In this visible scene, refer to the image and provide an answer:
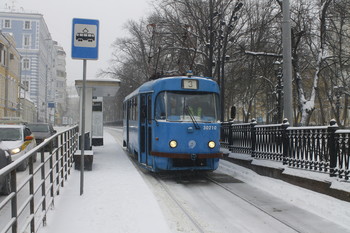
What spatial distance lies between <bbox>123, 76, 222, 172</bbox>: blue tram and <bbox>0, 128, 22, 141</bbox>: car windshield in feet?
16.3

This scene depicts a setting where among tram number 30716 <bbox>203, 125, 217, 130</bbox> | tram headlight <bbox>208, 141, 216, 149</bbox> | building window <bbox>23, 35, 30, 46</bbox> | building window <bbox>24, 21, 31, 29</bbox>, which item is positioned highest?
building window <bbox>24, 21, 31, 29</bbox>

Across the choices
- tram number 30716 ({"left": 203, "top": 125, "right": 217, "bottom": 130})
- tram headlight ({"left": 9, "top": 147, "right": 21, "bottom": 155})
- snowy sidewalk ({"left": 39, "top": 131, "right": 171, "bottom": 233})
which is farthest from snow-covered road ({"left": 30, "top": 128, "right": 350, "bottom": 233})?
tram headlight ({"left": 9, "top": 147, "right": 21, "bottom": 155})

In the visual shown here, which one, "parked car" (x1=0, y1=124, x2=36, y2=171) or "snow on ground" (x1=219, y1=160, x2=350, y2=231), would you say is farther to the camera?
"parked car" (x1=0, y1=124, x2=36, y2=171)

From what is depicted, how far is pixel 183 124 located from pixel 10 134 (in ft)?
21.8

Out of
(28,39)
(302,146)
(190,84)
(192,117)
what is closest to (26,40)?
(28,39)

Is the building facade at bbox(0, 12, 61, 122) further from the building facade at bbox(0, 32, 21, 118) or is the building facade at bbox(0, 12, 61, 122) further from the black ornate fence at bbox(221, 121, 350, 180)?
the black ornate fence at bbox(221, 121, 350, 180)

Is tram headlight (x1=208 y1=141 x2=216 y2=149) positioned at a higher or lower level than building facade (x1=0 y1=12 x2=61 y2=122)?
lower

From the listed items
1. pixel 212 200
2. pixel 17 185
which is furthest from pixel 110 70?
pixel 17 185

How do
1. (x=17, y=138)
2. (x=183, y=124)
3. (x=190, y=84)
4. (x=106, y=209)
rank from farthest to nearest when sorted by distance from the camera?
1. (x=17, y=138)
2. (x=190, y=84)
3. (x=183, y=124)
4. (x=106, y=209)

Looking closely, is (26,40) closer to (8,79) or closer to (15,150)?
(8,79)

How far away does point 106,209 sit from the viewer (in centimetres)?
668

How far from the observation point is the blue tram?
10.4 metres

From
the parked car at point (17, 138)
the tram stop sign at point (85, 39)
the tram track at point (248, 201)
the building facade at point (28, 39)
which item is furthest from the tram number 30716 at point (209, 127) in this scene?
the building facade at point (28, 39)

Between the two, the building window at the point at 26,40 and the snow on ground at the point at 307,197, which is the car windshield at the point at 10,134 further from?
the building window at the point at 26,40
